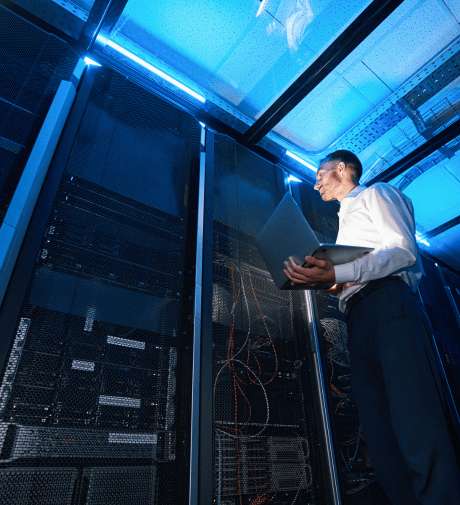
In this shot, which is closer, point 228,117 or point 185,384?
point 185,384

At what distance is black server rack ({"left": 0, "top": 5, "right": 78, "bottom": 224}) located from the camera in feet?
4.05

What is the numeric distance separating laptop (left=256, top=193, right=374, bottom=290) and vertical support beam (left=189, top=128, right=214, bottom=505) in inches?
11.5

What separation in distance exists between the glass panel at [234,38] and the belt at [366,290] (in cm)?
172

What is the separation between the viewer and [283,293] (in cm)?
187

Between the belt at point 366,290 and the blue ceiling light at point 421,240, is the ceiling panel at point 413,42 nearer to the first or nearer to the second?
the belt at point 366,290

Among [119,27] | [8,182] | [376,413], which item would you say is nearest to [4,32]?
[8,182]

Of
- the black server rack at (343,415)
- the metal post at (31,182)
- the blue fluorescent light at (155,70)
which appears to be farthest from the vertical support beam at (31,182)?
the black server rack at (343,415)

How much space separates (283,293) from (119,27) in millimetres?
1868

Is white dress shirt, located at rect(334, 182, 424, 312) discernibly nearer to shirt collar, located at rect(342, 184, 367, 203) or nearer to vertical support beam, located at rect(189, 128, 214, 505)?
shirt collar, located at rect(342, 184, 367, 203)

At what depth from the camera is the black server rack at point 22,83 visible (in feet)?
4.05

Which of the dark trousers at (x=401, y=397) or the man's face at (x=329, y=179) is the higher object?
the man's face at (x=329, y=179)

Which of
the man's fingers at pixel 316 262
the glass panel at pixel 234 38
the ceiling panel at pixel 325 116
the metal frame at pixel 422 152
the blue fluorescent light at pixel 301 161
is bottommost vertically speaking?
the man's fingers at pixel 316 262

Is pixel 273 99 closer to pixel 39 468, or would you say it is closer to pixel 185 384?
pixel 185 384

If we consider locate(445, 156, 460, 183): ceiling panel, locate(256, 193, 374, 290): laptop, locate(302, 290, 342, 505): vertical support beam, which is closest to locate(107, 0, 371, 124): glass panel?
locate(256, 193, 374, 290): laptop
